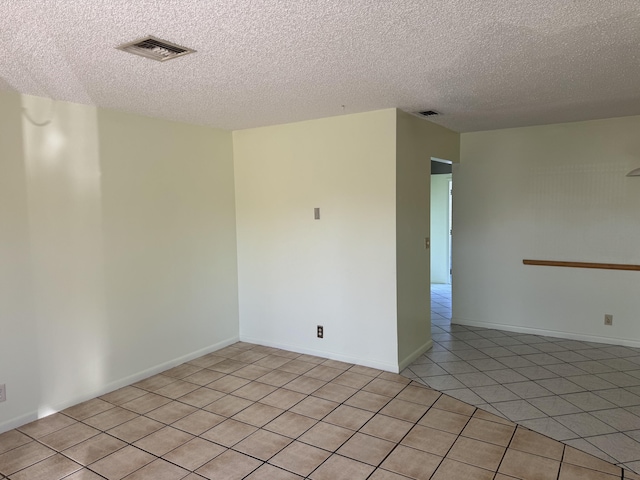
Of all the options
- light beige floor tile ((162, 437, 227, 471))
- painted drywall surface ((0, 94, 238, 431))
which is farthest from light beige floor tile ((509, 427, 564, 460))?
painted drywall surface ((0, 94, 238, 431))

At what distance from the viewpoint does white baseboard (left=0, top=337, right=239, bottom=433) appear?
2.92 m

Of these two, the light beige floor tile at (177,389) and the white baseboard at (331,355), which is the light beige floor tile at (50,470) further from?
the white baseboard at (331,355)

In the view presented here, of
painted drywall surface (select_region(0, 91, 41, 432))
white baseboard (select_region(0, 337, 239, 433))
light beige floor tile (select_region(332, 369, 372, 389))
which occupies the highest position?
painted drywall surface (select_region(0, 91, 41, 432))

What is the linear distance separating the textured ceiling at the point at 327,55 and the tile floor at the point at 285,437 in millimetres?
2186

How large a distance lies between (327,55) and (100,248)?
2.28m

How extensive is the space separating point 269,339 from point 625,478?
3081 millimetres

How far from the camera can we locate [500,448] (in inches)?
101

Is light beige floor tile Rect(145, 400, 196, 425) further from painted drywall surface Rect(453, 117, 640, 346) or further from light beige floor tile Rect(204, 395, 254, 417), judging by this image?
painted drywall surface Rect(453, 117, 640, 346)

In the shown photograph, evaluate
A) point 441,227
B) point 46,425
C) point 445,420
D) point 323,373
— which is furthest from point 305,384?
point 441,227

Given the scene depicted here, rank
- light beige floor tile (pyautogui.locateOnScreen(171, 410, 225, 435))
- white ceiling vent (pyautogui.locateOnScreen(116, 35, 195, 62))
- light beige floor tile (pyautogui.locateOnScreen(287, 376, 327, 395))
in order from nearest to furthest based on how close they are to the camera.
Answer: white ceiling vent (pyautogui.locateOnScreen(116, 35, 195, 62)) < light beige floor tile (pyautogui.locateOnScreen(171, 410, 225, 435)) < light beige floor tile (pyautogui.locateOnScreen(287, 376, 327, 395))

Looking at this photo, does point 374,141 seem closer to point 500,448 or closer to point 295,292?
point 295,292

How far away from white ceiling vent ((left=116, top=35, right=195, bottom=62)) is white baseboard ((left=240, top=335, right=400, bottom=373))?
2.85 meters

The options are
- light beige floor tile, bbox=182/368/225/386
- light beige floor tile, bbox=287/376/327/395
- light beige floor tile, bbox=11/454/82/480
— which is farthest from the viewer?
light beige floor tile, bbox=182/368/225/386

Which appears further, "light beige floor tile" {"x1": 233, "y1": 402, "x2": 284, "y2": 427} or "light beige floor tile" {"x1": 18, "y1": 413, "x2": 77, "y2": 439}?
"light beige floor tile" {"x1": 233, "y1": 402, "x2": 284, "y2": 427}
